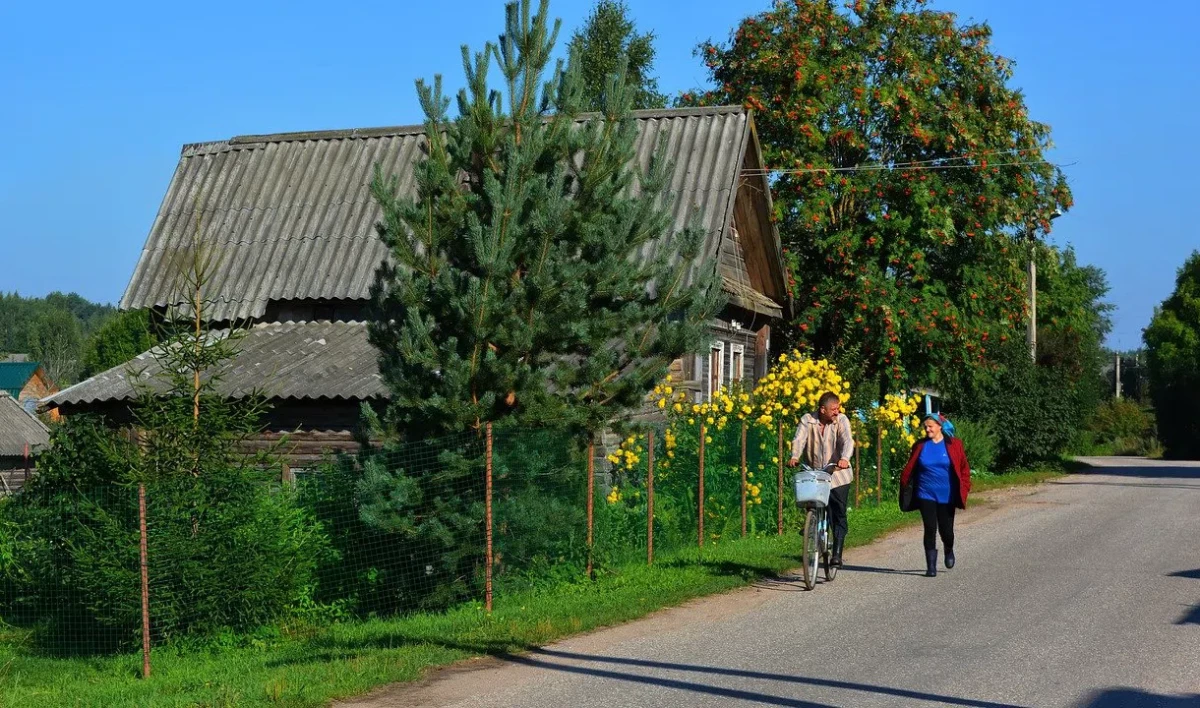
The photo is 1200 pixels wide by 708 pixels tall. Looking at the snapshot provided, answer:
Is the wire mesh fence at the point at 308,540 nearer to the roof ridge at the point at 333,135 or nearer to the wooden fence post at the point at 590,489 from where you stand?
the wooden fence post at the point at 590,489

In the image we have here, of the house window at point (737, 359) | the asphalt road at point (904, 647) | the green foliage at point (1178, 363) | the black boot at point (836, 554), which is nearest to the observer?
the asphalt road at point (904, 647)

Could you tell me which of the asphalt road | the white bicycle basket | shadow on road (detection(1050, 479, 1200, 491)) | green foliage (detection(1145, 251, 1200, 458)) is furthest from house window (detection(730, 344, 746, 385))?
green foliage (detection(1145, 251, 1200, 458))

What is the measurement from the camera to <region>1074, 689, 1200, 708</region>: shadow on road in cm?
819

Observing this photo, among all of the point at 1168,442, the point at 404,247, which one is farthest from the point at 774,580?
the point at 1168,442

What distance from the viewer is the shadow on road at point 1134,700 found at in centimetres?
819

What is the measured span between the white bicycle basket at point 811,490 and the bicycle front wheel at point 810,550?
129 mm

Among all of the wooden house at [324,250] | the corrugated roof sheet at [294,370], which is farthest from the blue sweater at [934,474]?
the corrugated roof sheet at [294,370]

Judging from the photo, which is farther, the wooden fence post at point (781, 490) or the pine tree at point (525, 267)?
the wooden fence post at point (781, 490)

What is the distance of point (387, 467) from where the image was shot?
13.5 m

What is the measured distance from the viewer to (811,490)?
13.8 m

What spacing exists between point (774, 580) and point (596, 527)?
186cm

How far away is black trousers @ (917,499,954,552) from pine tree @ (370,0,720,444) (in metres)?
2.93

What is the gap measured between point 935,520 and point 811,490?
5.55 feet

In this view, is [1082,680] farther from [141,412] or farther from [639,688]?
[141,412]
